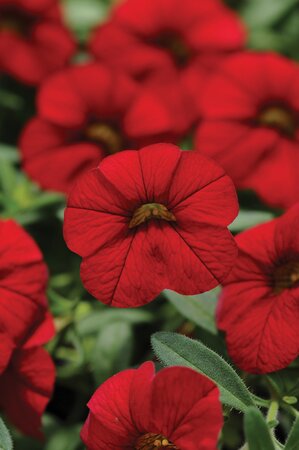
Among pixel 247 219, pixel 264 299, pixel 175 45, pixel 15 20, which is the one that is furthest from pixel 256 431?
pixel 15 20

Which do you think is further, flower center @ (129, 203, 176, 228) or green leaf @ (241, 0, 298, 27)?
green leaf @ (241, 0, 298, 27)

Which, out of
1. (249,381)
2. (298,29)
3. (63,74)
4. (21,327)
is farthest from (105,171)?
(298,29)

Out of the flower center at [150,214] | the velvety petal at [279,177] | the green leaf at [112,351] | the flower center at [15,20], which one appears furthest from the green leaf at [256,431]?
the flower center at [15,20]

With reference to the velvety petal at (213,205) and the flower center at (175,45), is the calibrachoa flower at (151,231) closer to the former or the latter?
the velvety petal at (213,205)

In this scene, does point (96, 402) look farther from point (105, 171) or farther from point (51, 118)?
point (51, 118)

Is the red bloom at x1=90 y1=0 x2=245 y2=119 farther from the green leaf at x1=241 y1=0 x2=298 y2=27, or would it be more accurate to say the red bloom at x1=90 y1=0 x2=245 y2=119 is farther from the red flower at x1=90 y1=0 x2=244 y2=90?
the green leaf at x1=241 y1=0 x2=298 y2=27

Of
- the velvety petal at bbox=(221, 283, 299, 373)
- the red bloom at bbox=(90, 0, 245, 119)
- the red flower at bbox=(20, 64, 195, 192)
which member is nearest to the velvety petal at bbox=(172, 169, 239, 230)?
the velvety petal at bbox=(221, 283, 299, 373)

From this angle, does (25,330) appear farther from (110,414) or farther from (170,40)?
(170,40)
